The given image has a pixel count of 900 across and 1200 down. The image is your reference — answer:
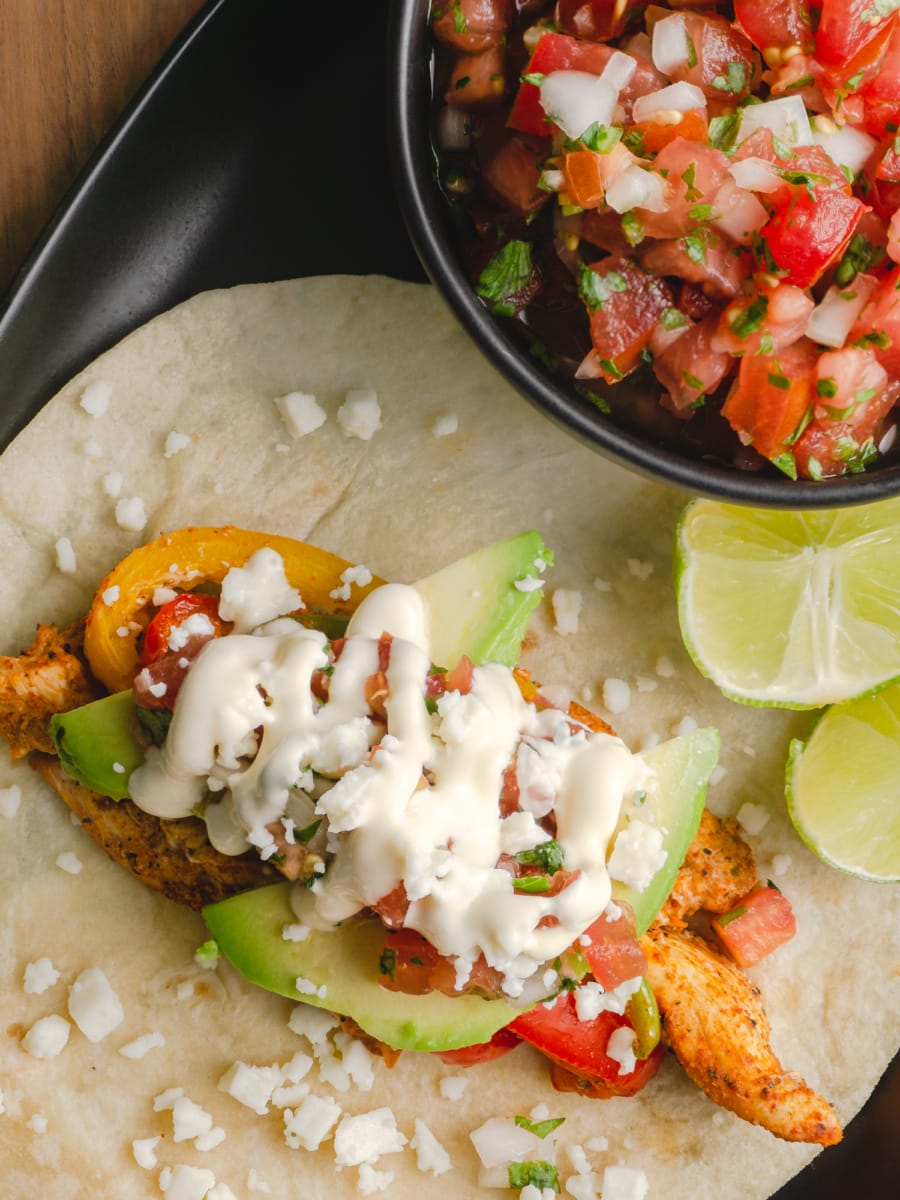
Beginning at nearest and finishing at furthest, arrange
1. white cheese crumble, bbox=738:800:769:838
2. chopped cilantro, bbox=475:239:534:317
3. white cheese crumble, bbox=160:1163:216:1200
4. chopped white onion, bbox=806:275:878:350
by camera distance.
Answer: chopped white onion, bbox=806:275:878:350 → chopped cilantro, bbox=475:239:534:317 → white cheese crumble, bbox=160:1163:216:1200 → white cheese crumble, bbox=738:800:769:838

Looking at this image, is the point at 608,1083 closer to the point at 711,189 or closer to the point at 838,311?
the point at 838,311

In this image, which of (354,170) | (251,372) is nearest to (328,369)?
(251,372)

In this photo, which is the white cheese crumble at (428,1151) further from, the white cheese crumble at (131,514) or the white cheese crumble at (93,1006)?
the white cheese crumble at (131,514)

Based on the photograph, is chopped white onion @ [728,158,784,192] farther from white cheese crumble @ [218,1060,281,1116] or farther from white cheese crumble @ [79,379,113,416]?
white cheese crumble @ [218,1060,281,1116]

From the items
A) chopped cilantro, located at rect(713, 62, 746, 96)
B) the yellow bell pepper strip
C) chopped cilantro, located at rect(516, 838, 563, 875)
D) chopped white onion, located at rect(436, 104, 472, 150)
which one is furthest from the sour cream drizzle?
chopped cilantro, located at rect(713, 62, 746, 96)

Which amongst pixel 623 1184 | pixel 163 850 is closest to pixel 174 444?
pixel 163 850

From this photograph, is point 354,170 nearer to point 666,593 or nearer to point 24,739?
point 666,593
